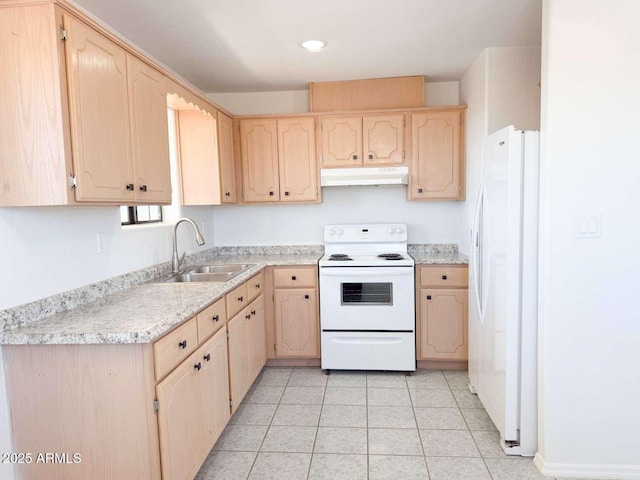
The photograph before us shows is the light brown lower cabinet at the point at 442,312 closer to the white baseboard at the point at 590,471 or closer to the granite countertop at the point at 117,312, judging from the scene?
the white baseboard at the point at 590,471

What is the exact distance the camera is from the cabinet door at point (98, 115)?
1.52 m

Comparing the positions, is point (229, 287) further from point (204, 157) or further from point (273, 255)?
point (273, 255)

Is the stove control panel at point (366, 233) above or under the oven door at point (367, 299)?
above

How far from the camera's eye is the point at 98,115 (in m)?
1.65

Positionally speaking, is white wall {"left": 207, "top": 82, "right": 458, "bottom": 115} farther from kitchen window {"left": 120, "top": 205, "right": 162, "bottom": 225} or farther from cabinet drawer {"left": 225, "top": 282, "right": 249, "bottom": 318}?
cabinet drawer {"left": 225, "top": 282, "right": 249, "bottom": 318}

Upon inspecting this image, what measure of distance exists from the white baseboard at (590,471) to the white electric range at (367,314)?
4.06ft

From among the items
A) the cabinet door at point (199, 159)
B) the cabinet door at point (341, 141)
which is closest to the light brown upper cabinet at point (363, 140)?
the cabinet door at point (341, 141)

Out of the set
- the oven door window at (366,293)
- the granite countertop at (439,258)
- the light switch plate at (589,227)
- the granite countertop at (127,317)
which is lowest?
the oven door window at (366,293)

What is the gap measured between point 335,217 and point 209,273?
1.36 meters

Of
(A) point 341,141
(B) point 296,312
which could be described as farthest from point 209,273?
(A) point 341,141

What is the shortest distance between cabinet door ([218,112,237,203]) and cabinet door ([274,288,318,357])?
90cm

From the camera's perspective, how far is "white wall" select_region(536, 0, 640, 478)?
6.05 feet

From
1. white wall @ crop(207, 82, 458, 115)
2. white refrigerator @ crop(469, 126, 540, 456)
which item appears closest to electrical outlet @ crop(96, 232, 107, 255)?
white wall @ crop(207, 82, 458, 115)

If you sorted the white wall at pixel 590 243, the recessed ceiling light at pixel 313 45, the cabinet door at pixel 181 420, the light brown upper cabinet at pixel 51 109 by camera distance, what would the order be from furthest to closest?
the recessed ceiling light at pixel 313 45
the white wall at pixel 590 243
the cabinet door at pixel 181 420
the light brown upper cabinet at pixel 51 109
